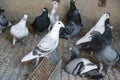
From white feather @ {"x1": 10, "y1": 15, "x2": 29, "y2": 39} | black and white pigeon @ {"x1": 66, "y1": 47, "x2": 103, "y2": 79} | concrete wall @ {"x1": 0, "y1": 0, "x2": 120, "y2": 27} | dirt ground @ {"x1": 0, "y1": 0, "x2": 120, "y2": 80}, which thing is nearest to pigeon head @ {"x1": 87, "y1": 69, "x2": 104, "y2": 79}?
black and white pigeon @ {"x1": 66, "y1": 47, "x2": 103, "y2": 79}

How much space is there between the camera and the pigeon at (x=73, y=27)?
10.5ft

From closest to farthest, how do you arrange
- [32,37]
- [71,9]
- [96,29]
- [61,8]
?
[96,29], [32,37], [71,9], [61,8]

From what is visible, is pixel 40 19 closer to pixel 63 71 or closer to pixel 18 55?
pixel 18 55

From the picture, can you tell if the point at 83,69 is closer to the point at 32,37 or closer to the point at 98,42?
the point at 98,42

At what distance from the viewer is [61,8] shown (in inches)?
141

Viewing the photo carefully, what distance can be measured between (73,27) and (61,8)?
0.46 metres

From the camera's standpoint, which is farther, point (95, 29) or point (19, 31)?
point (95, 29)

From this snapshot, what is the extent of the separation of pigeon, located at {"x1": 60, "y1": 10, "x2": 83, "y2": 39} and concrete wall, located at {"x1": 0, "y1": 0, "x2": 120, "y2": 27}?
0.26m

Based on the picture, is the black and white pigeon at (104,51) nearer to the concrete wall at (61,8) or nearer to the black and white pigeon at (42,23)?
the black and white pigeon at (42,23)

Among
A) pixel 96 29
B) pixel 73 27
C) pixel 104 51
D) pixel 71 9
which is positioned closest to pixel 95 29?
pixel 96 29

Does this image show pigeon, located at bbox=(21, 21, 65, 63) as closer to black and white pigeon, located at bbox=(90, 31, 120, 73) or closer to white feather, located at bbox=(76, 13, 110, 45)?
black and white pigeon, located at bbox=(90, 31, 120, 73)

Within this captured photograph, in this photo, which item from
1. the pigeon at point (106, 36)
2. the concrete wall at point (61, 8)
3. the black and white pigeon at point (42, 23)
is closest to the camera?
the pigeon at point (106, 36)

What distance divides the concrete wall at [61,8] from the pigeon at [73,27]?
0.26m

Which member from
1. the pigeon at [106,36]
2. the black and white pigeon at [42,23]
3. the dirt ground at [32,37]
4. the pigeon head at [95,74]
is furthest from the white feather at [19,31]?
the pigeon head at [95,74]
